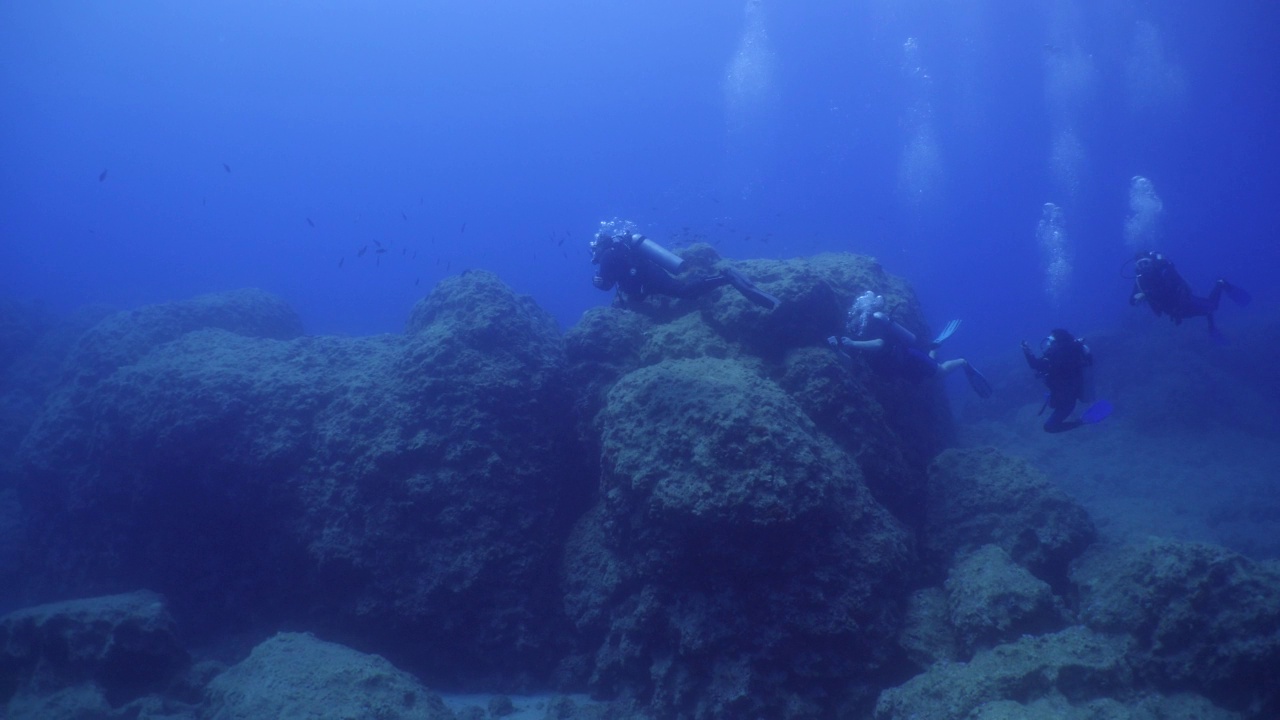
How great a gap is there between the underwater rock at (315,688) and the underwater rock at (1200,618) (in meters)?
6.45

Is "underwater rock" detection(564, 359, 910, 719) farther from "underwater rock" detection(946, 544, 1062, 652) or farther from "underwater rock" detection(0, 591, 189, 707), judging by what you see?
"underwater rock" detection(0, 591, 189, 707)

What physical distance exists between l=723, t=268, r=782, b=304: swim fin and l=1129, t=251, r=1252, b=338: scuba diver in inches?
298

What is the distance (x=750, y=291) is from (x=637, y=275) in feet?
6.34

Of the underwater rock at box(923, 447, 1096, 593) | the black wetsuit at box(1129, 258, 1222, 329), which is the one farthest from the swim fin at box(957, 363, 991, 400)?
the underwater rock at box(923, 447, 1096, 593)

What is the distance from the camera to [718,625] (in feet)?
19.6

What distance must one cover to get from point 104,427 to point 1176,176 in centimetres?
16545

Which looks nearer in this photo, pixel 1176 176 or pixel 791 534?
pixel 791 534

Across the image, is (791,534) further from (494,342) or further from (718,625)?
(494,342)

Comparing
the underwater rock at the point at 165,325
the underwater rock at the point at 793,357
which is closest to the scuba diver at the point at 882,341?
the underwater rock at the point at 793,357

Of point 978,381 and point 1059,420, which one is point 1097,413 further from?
point 978,381

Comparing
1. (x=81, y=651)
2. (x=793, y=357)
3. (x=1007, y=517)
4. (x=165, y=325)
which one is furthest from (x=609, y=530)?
(x=165, y=325)

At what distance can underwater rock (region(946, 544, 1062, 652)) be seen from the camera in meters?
5.67

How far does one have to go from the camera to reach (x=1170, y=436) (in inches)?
650

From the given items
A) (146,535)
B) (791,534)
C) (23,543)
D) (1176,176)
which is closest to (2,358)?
(23,543)
